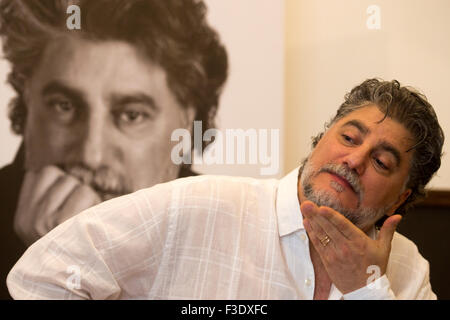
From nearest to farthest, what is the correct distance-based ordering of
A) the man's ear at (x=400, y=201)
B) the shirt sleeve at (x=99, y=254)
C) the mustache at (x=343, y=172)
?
the shirt sleeve at (x=99, y=254) → the mustache at (x=343, y=172) → the man's ear at (x=400, y=201)

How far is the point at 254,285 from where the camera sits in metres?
0.87

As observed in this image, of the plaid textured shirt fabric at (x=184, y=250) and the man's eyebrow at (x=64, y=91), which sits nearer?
the plaid textured shirt fabric at (x=184, y=250)

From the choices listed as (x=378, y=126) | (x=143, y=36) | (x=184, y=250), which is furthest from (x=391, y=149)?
(x=143, y=36)

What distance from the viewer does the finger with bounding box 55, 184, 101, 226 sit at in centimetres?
128

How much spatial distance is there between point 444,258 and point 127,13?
1.05 meters

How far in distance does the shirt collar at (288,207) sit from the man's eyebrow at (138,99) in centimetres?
47

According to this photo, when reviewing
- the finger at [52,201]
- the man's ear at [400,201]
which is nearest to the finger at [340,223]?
the man's ear at [400,201]

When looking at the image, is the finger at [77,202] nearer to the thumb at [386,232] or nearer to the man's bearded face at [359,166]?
the man's bearded face at [359,166]

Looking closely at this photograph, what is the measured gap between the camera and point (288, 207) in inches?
36.5

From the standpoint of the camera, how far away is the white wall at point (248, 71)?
1280mm

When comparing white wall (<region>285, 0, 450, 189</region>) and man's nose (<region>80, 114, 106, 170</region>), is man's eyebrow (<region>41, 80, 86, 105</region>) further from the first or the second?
white wall (<region>285, 0, 450, 189</region>)
